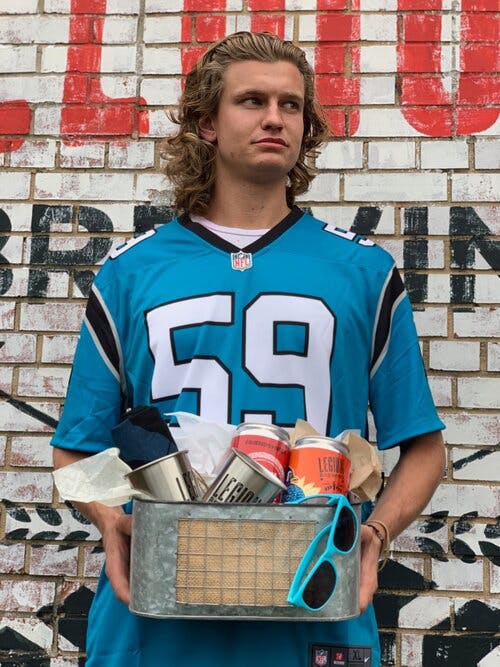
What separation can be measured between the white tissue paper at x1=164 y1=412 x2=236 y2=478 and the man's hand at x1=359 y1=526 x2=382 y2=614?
1.04ft

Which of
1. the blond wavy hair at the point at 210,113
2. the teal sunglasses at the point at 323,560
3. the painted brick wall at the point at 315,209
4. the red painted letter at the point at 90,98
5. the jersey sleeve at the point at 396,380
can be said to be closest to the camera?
the teal sunglasses at the point at 323,560

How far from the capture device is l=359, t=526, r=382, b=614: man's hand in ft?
→ 6.22

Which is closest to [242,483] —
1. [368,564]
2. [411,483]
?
[368,564]

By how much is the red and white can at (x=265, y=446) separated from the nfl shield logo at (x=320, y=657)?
0.41 metres

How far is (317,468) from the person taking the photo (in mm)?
1812

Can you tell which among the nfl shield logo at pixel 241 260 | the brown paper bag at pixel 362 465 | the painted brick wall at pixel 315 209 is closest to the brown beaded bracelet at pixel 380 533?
the brown paper bag at pixel 362 465

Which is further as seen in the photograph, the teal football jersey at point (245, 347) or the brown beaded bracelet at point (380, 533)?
the teal football jersey at point (245, 347)

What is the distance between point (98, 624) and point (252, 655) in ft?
1.29

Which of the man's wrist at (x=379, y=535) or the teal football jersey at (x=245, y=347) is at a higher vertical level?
the teal football jersey at (x=245, y=347)

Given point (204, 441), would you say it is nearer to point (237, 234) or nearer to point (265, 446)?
point (265, 446)

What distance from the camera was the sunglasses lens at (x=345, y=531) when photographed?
1.73m

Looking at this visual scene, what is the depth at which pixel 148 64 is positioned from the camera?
3531 mm

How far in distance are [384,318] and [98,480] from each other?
2.69 feet

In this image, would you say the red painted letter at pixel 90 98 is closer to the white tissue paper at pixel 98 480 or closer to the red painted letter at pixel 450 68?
the red painted letter at pixel 450 68
